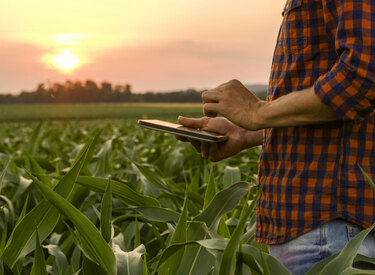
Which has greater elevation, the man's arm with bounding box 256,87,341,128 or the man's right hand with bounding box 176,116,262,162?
the man's arm with bounding box 256,87,341,128

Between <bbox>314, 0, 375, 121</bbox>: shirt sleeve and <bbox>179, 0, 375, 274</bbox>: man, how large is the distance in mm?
10

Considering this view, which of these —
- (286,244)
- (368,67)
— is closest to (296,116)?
(368,67)

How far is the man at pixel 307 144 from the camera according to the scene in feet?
3.59

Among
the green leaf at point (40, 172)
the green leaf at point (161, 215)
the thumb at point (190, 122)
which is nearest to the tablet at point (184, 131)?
the thumb at point (190, 122)

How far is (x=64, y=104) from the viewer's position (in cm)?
4375

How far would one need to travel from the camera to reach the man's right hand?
138cm

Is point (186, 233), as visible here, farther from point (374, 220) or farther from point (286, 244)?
point (374, 220)

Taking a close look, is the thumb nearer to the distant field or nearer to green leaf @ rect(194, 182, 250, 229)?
green leaf @ rect(194, 182, 250, 229)

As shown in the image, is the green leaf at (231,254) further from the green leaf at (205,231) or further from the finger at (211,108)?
the finger at (211,108)

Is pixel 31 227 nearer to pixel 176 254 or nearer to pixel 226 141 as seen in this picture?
pixel 176 254

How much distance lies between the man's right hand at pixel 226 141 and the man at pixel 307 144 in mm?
178

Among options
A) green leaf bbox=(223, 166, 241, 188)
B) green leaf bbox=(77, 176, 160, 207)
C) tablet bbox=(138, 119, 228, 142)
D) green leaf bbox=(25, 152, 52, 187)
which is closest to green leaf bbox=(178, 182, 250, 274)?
tablet bbox=(138, 119, 228, 142)

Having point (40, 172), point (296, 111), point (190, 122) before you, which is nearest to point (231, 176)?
point (40, 172)

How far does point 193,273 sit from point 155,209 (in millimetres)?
304
